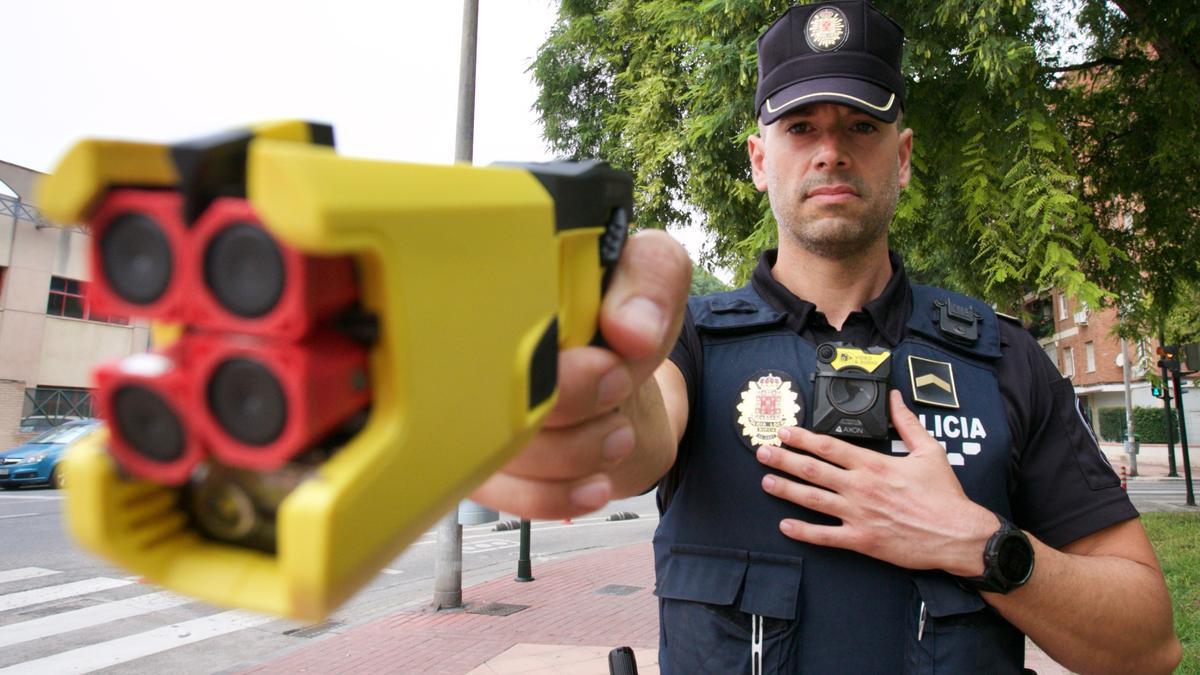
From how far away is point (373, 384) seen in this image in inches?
21.5

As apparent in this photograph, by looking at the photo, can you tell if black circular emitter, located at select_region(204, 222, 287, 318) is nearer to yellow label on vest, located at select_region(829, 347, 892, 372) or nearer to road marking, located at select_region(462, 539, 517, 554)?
yellow label on vest, located at select_region(829, 347, 892, 372)

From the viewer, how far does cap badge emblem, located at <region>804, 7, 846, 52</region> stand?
203 cm

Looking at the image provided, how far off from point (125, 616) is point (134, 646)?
93 centimetres

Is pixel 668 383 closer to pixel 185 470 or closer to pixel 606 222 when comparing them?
pixel 606 222

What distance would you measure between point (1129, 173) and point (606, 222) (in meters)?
7.93

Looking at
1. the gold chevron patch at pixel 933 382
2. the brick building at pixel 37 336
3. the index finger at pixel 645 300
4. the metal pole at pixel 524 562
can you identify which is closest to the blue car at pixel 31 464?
the brick building at pixel 37 336

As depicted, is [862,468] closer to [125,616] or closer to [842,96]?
[842,96]

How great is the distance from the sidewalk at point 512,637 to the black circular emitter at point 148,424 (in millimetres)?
5011

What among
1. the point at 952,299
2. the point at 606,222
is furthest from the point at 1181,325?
the point at 606,222

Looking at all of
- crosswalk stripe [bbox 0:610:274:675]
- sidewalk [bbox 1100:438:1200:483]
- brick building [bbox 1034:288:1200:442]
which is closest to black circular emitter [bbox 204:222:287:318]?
crosswalk stripe [bbox 0:610:274:675]

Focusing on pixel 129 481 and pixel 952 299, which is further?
pixel 952 299

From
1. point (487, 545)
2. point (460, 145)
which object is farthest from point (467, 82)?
point (487, 545)

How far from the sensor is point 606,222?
85 centimetres

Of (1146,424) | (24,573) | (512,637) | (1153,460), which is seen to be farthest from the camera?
(1146,424)
